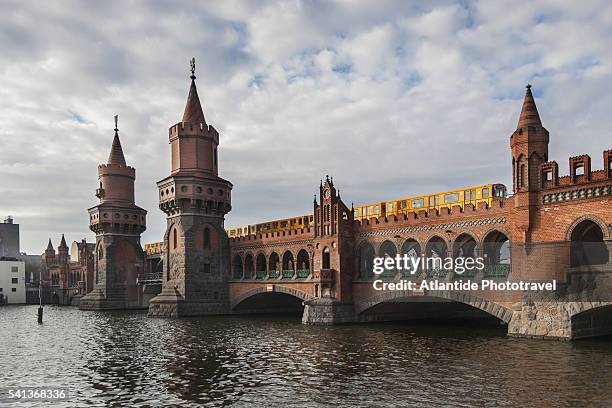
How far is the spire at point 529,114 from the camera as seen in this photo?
37.2m

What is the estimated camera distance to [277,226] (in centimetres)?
6906

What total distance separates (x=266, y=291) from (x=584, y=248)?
35.0 m

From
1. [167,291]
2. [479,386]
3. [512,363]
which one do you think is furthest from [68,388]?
[167,291]

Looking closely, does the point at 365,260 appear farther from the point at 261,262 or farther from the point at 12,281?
the point at 12,281

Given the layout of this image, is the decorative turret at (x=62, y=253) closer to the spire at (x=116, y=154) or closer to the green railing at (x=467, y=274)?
the spire at (x=116, y=154)

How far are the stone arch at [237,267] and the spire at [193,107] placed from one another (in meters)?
18.1

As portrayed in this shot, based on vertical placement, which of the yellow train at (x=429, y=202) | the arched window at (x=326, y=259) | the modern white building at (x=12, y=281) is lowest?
the modern white building at (x=12, y=281)

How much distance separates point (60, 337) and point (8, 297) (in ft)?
278

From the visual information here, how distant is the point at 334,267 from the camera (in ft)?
165

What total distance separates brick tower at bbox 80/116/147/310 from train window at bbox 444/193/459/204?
55.1 meters

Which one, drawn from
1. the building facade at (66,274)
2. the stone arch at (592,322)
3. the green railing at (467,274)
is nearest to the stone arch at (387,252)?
the green railing at (467,274)

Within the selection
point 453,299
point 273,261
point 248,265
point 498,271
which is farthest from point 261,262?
point 498,271

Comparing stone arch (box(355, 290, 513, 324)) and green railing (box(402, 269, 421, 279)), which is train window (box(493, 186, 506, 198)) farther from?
green railing (box(402, 269, 421, 279))

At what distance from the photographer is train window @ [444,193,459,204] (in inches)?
1794
